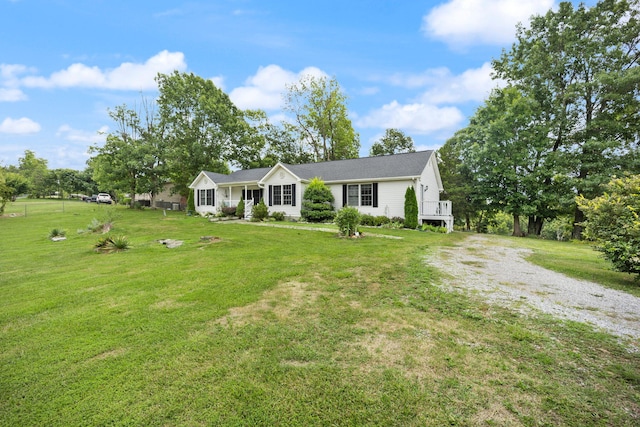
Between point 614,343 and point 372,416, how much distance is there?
3.27m

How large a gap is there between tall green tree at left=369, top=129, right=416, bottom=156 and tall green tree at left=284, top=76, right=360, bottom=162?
11.7 ft

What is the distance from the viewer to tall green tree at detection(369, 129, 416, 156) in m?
33.5

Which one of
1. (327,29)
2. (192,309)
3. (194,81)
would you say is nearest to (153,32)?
(327,29)

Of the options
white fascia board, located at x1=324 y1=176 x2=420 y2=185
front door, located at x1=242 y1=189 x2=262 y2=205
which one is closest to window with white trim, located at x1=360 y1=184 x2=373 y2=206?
white fascia board, located at x1=324 y1=176 x2=420 y2=185

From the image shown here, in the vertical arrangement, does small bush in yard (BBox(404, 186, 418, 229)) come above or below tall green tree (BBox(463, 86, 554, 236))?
below

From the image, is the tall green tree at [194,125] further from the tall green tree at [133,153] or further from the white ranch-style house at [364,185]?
the white ranch-style house at [364,185]

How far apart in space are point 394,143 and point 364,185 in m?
18.5

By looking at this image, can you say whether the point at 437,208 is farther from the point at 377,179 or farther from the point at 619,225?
the point at 619,225

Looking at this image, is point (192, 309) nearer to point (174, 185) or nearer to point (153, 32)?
point (153, 32)

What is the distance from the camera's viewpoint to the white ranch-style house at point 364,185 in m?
16.7

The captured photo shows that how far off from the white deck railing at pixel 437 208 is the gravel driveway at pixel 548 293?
911 centimetres

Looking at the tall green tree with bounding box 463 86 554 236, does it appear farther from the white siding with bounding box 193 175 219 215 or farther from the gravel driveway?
the white siding with bounding box 193 175 219 215

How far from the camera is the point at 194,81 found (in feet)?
93.7

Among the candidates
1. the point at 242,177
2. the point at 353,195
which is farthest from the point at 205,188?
the point at 353,195
